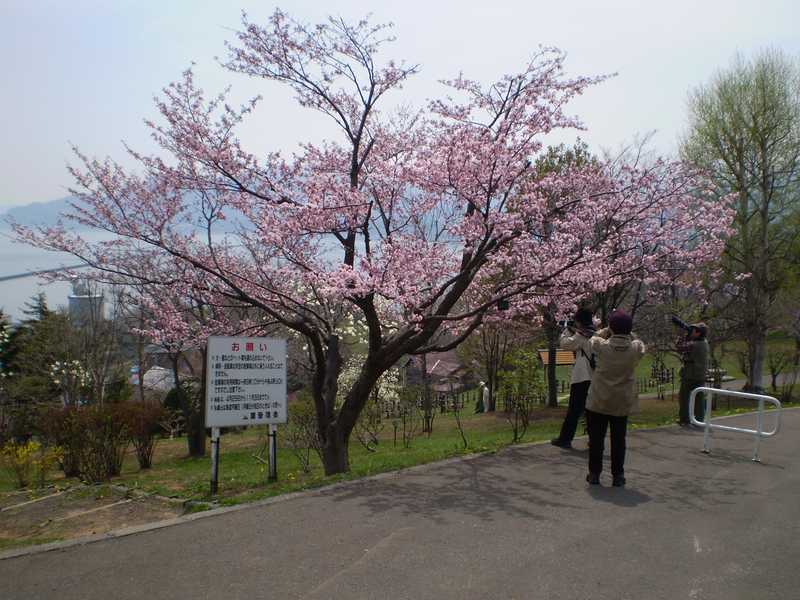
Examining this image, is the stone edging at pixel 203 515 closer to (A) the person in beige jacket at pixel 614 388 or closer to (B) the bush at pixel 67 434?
(A) the person in beige jacket at pixel 614 388

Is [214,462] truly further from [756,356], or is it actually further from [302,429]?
[756,356]

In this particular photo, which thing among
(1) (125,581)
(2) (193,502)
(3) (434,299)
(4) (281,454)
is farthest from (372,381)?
(4) (281,454)

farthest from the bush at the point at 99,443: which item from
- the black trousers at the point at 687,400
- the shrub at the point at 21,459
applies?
the black trousers at the point at 687,400

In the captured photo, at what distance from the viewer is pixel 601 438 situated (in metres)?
6.39

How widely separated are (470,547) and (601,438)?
7.34ft

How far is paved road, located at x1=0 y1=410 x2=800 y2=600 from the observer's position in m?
4.11

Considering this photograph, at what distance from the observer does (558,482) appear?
6691 millimetres

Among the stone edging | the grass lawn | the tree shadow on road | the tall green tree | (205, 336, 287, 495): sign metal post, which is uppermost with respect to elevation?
the tall green tree

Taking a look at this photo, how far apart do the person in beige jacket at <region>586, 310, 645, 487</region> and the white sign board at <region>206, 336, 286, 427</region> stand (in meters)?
3.54

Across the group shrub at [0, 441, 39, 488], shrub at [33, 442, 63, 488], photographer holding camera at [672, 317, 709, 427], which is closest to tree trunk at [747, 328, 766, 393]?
photographer holding camera at [672, 317, 709, 427]

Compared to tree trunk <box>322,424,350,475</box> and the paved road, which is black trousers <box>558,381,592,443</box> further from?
tree trunk <box>322,424,350,475</box>

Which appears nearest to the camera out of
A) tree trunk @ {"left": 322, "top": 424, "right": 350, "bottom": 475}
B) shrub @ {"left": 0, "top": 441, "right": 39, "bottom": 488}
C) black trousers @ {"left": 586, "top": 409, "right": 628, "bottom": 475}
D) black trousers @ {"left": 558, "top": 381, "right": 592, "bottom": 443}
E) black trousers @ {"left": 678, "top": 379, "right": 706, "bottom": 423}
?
black trousers @ {"left": 586, "top": 409, "right": 628, "bottom": 475}

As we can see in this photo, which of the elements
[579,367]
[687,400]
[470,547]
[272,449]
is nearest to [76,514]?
[272,449]

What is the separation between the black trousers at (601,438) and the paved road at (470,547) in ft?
0.89
